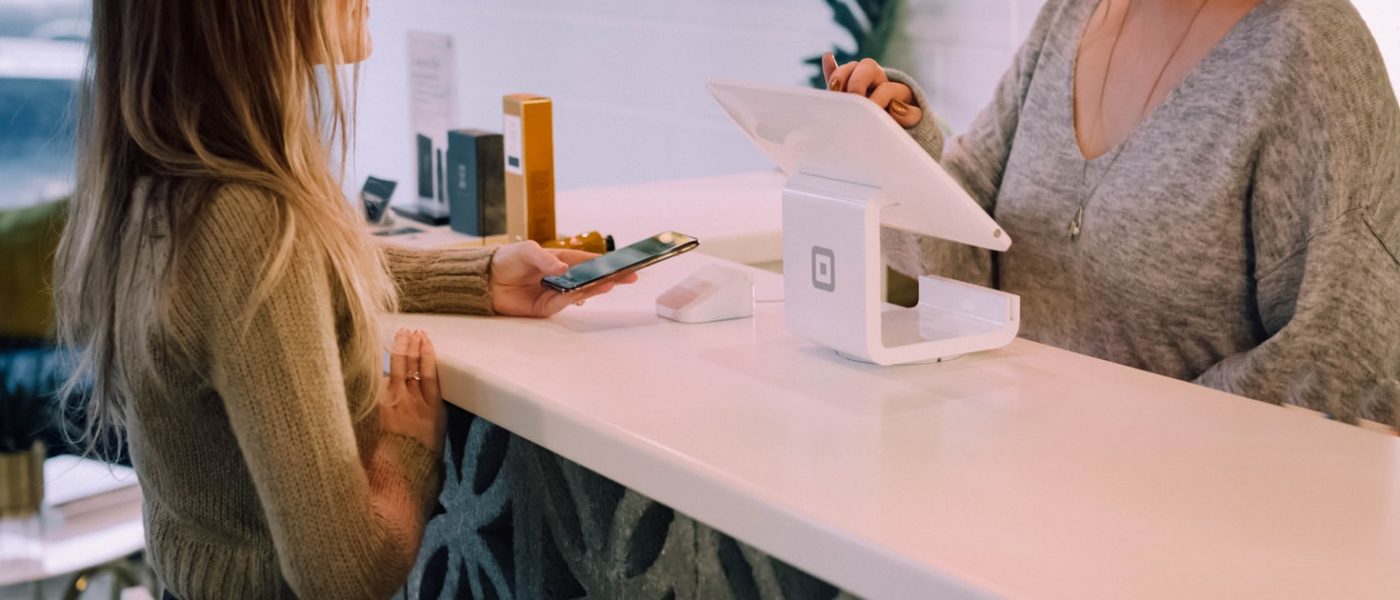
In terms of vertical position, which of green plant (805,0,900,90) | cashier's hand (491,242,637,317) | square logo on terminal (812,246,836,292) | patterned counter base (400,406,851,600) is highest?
green plant (805,0,900,90)

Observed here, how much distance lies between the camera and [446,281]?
1699 millimetres

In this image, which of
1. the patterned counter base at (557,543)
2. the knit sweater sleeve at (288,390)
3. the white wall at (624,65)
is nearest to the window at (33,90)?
the white wall at (624,65)

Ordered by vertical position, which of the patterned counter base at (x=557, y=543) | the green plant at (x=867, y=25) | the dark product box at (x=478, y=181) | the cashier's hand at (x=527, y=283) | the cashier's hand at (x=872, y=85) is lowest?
the patterned counter base at (x=557, y=543)

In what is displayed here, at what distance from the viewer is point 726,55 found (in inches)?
159

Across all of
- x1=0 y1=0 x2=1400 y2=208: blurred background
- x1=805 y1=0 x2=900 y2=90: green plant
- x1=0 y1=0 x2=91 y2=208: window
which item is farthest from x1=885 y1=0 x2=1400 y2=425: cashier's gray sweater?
x1=0 y1=0 x2=91 y2=208: window

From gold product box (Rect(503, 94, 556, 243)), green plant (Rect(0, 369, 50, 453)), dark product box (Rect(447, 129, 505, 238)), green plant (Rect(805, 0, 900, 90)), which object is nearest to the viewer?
gold product box (Rect(503, 94, 556, 243))

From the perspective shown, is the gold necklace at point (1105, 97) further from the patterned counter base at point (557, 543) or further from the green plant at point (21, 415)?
the green plant at point (21, 415)

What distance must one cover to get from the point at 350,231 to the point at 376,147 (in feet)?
15.6

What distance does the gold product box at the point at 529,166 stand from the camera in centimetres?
212

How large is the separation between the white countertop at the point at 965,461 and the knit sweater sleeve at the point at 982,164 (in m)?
0.42

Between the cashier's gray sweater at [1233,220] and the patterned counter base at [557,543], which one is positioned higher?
the cashier's gray sweater at [1233,220]

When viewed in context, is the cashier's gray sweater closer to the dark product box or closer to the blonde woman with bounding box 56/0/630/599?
the dark product box

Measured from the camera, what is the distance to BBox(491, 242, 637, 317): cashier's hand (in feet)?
5.49

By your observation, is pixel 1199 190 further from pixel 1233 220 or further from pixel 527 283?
pixel 527 283
